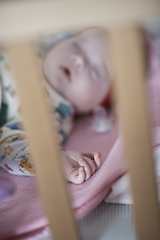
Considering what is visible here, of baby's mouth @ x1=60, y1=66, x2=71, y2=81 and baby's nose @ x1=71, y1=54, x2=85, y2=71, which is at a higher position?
baby's nose @ x1=71, y1=54, x2=85, y2=71

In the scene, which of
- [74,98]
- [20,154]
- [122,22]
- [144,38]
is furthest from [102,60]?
[122,22]

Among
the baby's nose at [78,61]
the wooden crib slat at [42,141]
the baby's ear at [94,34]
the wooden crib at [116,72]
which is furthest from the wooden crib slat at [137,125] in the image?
the baby's ear at [94,34]

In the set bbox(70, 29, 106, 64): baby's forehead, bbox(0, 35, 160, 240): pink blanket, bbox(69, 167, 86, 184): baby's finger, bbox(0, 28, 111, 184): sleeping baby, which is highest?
bbox(70, 29, 106, 64): baby's forehead

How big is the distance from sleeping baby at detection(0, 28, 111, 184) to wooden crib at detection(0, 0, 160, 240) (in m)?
0.34

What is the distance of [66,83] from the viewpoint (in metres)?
1.05

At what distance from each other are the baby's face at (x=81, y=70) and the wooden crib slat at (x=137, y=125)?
687mm

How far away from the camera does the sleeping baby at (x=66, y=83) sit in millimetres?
861

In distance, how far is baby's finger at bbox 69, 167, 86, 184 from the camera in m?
0.58

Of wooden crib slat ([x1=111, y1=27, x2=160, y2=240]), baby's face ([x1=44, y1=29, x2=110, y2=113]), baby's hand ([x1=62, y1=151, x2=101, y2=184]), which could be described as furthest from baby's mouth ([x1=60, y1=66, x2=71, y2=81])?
wooden crib slat ([x1=111, y1=27, x2=160, y2=240])

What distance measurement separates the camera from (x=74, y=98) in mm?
1087

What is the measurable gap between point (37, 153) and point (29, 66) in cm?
14

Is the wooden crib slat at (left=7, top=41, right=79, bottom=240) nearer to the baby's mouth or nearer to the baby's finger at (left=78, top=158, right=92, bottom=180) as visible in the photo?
the baby's finger at (left=78, top=158, right=92, bottom=180)

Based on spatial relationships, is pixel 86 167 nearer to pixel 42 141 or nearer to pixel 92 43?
pixel 42 141

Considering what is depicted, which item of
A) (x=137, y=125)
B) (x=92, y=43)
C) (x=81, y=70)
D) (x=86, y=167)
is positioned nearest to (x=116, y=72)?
(x=137, y=125)
